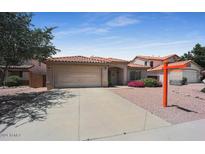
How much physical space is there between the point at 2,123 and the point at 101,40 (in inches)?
346

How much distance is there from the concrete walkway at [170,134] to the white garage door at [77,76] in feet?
41.4

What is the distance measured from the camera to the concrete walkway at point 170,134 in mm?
4027

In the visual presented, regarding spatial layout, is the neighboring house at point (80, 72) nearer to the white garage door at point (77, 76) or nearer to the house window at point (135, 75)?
the white garage door at point (77, 76)

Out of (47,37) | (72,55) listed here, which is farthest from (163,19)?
(72,55)

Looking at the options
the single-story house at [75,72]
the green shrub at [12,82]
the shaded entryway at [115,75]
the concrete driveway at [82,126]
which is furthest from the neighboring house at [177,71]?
the green shrub at [12,82]

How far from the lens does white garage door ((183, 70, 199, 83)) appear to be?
25.4m

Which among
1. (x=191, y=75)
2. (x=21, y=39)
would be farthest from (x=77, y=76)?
(x=191, y=75)

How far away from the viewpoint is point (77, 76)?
54.0ft

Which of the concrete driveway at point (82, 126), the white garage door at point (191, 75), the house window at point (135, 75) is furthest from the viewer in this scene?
the white garage door at point (191, 75)

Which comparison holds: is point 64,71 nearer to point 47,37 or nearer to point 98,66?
point 98,66

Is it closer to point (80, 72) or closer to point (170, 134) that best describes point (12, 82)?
point (80, 72)

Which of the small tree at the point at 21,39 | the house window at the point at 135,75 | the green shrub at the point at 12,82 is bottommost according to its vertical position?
the green shrub at the point at 12,82

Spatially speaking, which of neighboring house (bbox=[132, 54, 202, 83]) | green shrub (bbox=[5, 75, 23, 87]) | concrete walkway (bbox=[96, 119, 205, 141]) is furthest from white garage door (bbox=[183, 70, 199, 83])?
green shrub (bbox=[5, 75, 23, 87])

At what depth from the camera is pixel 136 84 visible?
17.9 m
